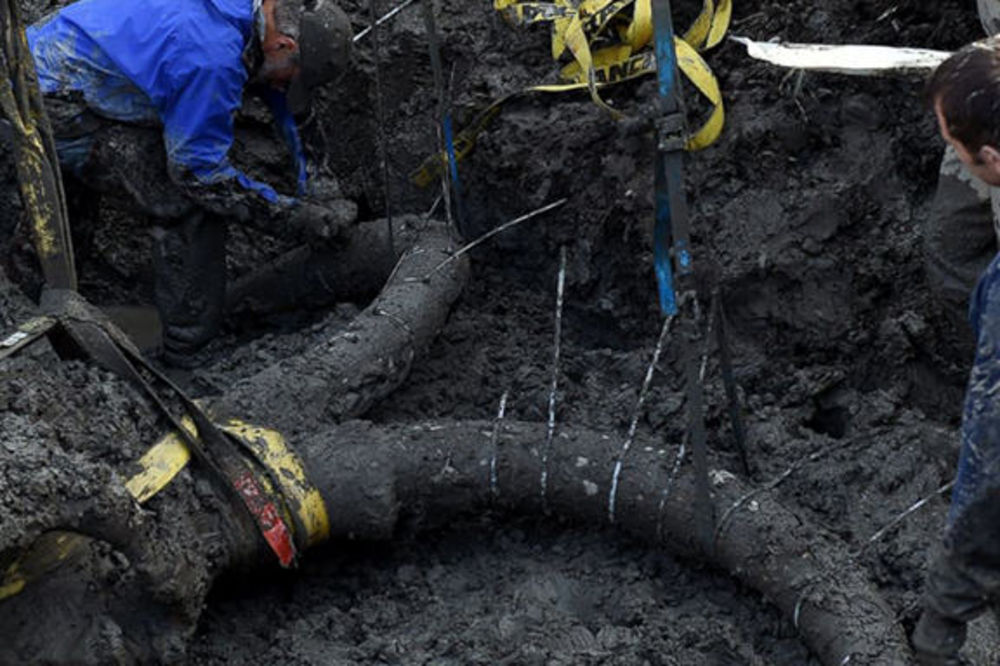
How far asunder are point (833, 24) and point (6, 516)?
2.95 m

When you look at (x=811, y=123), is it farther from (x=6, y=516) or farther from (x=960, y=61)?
(x=6, y=516)

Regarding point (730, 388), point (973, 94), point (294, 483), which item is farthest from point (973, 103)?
point (294, 483)

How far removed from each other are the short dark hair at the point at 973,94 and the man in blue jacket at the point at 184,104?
106 inches

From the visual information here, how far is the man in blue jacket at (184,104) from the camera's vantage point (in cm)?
450

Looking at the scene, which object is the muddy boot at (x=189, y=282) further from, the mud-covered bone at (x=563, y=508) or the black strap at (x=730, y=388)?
the black strap at (x=730, y=388)

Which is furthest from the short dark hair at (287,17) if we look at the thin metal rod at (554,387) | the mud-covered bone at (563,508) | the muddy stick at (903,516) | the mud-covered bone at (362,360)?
the muddy stick at (903,516)

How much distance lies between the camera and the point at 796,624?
3311 millimetres

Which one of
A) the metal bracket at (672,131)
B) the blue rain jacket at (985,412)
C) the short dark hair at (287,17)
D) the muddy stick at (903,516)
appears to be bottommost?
the muddy stick at (903,516)

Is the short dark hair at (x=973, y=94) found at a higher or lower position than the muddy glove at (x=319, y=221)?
higher

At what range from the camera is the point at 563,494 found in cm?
375

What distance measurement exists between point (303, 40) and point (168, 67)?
470 mm

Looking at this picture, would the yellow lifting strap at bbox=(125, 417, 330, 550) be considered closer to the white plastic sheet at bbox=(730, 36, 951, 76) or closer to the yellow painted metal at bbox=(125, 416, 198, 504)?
the yellow painted metal at bbox=(125, 416, 198, 504)

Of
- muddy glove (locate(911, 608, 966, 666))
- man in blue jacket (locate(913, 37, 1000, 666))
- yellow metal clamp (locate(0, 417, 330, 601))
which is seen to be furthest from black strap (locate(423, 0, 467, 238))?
muddy glove (locate(911, 608, 966, 666))

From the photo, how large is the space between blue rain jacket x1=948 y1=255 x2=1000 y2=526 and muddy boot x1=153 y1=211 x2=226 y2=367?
3.21 m
